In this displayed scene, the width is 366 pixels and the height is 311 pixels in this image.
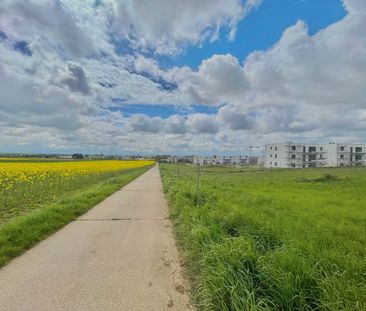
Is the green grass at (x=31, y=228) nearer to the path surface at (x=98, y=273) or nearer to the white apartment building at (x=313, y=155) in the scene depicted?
the path surface at (x=98, y=273)

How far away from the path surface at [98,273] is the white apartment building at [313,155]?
102 m

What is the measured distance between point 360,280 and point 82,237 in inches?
220

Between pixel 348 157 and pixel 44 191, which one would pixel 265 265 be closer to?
pixel 44 191

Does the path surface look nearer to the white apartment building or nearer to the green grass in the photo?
the green grass

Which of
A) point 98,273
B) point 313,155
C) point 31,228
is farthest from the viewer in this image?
point 313,155

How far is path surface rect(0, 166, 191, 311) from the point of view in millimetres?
3865

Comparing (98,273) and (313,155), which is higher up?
(313,155)

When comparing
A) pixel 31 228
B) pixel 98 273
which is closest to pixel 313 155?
pixel 31 228

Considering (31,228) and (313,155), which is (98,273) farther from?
(313,155)

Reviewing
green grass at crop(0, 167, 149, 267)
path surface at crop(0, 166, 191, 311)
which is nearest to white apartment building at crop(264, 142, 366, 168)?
green grass at crop(0, 167, 149, 267)

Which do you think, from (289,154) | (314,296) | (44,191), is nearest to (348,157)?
(289,154)

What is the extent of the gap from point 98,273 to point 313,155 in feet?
381

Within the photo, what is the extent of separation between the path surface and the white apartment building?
336 feet

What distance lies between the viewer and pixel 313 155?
4343 inches
